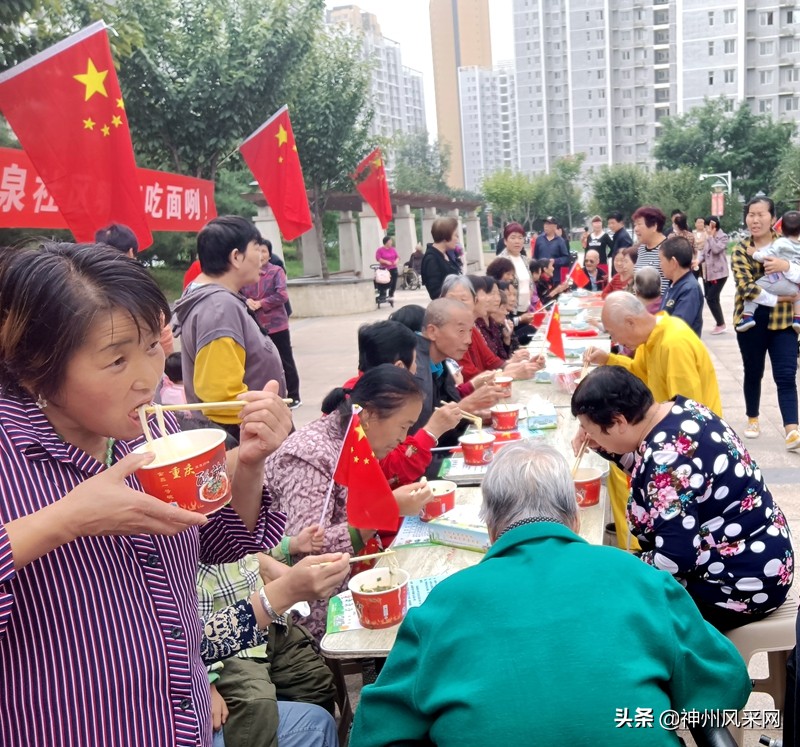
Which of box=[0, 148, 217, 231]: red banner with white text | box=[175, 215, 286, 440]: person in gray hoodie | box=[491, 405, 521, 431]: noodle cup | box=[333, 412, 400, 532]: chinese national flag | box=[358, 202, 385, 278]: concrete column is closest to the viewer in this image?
box=[333, 412, 400, 532]: chinese national flag

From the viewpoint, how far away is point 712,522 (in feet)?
7.98

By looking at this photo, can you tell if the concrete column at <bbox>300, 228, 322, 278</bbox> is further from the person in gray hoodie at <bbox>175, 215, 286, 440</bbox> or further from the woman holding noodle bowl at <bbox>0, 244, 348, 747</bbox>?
the woman holding noodle bowl at <bbox>0, 244, 348, 747</bbox>

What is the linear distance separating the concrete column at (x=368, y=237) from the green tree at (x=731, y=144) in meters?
29.3

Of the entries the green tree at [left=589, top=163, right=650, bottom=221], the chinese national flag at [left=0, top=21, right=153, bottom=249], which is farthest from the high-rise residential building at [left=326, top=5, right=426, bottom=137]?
the chinese national flag at [left=0, top=21, right=153, bottom=249]

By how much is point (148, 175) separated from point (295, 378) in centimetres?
257

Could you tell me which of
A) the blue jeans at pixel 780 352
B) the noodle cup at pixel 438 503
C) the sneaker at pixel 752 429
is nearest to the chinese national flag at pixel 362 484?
the noodle cup at pixel 438 503

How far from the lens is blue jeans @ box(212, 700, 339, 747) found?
200 cm

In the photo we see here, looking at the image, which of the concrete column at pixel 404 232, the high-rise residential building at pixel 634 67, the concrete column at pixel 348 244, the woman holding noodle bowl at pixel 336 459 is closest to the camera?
the woman holding noodle bowl at pixel 336 459

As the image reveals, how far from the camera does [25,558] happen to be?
981 mm

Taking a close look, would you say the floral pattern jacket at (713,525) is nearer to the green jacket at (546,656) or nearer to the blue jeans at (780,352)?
the green jacket at (546,656)

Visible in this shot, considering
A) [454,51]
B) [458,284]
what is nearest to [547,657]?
[458,284]

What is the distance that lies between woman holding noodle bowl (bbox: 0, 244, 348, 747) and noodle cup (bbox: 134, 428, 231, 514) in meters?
0.07

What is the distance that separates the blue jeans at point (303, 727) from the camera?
2.00m

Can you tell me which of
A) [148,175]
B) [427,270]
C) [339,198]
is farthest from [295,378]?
[339,198]
